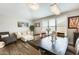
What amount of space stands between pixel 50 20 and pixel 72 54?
60cm

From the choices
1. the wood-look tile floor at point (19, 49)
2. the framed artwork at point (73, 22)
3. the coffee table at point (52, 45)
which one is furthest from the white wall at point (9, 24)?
the framed artwork at point (73, 22)

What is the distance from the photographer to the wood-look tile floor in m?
1.67

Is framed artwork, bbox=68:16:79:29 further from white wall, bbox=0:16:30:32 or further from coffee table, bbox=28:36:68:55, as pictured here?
white wall, bbox=0:16:30:32

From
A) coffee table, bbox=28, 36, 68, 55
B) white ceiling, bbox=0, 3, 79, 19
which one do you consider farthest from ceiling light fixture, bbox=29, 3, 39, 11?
coffee table, bbox=28, 36, 68, 55

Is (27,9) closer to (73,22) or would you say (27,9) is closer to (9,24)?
(9,24)

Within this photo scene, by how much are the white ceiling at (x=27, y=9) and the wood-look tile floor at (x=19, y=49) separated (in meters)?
0.42

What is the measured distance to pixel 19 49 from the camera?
170cm

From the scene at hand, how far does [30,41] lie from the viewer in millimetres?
1719

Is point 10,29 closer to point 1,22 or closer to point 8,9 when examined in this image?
point 1,22

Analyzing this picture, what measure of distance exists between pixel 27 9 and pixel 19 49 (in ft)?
2.00

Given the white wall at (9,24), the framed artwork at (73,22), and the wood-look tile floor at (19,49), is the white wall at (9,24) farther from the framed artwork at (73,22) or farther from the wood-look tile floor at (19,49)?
the framed artwork at (73,22)

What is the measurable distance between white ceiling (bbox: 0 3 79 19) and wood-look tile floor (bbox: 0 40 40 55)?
419 millimetres

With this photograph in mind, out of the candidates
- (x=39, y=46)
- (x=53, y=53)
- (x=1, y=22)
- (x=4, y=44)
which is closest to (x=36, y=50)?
(x=39, y=46)

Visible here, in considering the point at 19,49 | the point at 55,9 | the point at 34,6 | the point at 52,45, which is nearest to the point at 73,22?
the point at 55,9
